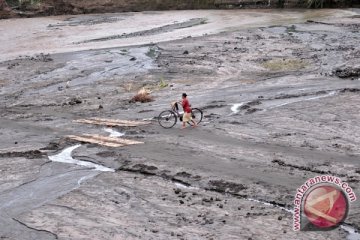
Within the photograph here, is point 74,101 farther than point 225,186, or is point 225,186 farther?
point 74,101

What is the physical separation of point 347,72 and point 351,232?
18931 mm

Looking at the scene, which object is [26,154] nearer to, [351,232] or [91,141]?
[91,141]

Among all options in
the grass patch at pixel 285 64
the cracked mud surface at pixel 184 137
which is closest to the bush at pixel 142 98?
the cracked mud surface at pixel 184 137

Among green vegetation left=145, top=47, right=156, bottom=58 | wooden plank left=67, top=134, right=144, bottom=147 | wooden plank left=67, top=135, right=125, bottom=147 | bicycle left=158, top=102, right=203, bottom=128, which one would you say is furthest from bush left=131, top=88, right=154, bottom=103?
green vegetation left=145, top=47, right=156, bottom=58

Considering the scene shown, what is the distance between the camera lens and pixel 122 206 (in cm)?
1299

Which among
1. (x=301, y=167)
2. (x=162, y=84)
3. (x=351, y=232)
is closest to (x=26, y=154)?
(x=301, y=167)

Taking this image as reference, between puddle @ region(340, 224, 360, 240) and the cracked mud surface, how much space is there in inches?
5.5

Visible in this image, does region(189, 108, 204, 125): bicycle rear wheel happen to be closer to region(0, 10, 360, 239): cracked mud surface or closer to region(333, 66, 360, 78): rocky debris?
region(0, 10, 360, 239): cracked mud surface

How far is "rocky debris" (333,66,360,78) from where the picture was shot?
28.1 m

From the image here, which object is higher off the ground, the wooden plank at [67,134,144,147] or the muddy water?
the muddy water

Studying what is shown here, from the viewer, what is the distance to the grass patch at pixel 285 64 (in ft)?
105

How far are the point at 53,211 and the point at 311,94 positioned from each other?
15301 millimetres

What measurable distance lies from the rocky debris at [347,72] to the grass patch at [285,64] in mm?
2693

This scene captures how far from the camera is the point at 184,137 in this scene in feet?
62.0
